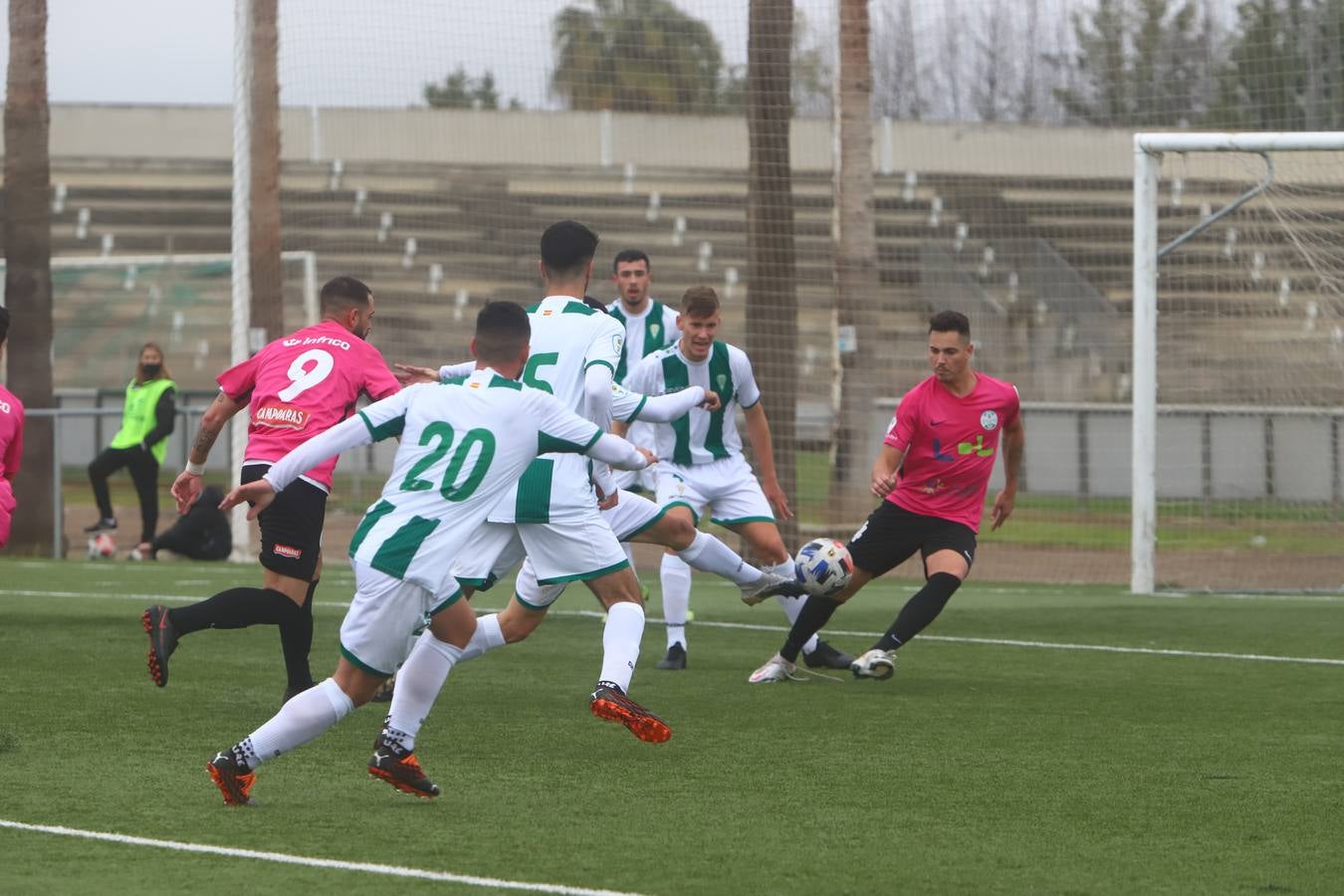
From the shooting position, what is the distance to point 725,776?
6.59 meters

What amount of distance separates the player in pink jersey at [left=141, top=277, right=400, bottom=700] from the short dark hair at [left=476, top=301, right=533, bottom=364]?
1986mm

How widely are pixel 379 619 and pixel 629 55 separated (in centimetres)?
1552

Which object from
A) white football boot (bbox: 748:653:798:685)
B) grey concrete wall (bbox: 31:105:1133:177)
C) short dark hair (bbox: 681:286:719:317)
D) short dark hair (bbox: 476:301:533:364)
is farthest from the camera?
grey concrete wall (bbox: 31:105:1133:177)

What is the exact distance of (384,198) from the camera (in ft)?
82.7

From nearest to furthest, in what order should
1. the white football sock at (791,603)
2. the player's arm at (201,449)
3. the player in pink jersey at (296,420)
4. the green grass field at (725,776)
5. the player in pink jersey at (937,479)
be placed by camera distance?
the green grass field at (725,776) → the player's arm at (201,449) → the player in pink jersey at (296,420) → the player in pink jersey at (937,479) → the white football sock at (791,603)

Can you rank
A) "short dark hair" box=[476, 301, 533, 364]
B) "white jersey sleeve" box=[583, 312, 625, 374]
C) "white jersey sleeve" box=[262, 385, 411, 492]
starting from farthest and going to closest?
"white jersey sleeve" box=[583, 312, 625, 374], "short dark hair" box=[476, 301, 533, 364], "white jersey sleeve" box=[262, 385, 411, 492]

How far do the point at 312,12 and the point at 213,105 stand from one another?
16971 millimetres

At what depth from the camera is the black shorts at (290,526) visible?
309 inches

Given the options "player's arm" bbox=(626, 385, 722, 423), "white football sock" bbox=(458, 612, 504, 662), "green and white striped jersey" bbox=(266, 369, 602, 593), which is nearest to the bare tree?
"player's arm" bbox=(626, 385, 722, 423)

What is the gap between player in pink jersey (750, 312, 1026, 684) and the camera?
901 cm

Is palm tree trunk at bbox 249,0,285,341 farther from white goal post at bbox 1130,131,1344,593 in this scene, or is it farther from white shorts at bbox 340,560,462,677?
white shorts at bbox 340,560,462,677

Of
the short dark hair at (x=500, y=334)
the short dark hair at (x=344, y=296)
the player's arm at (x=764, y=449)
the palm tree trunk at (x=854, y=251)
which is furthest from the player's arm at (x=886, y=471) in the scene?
the palm tree trunk at (x=854, y=251)

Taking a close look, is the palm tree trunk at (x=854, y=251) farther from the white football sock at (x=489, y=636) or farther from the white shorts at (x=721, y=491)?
the white football sock at (x=489, y=636)

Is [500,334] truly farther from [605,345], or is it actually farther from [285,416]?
[285,416]
